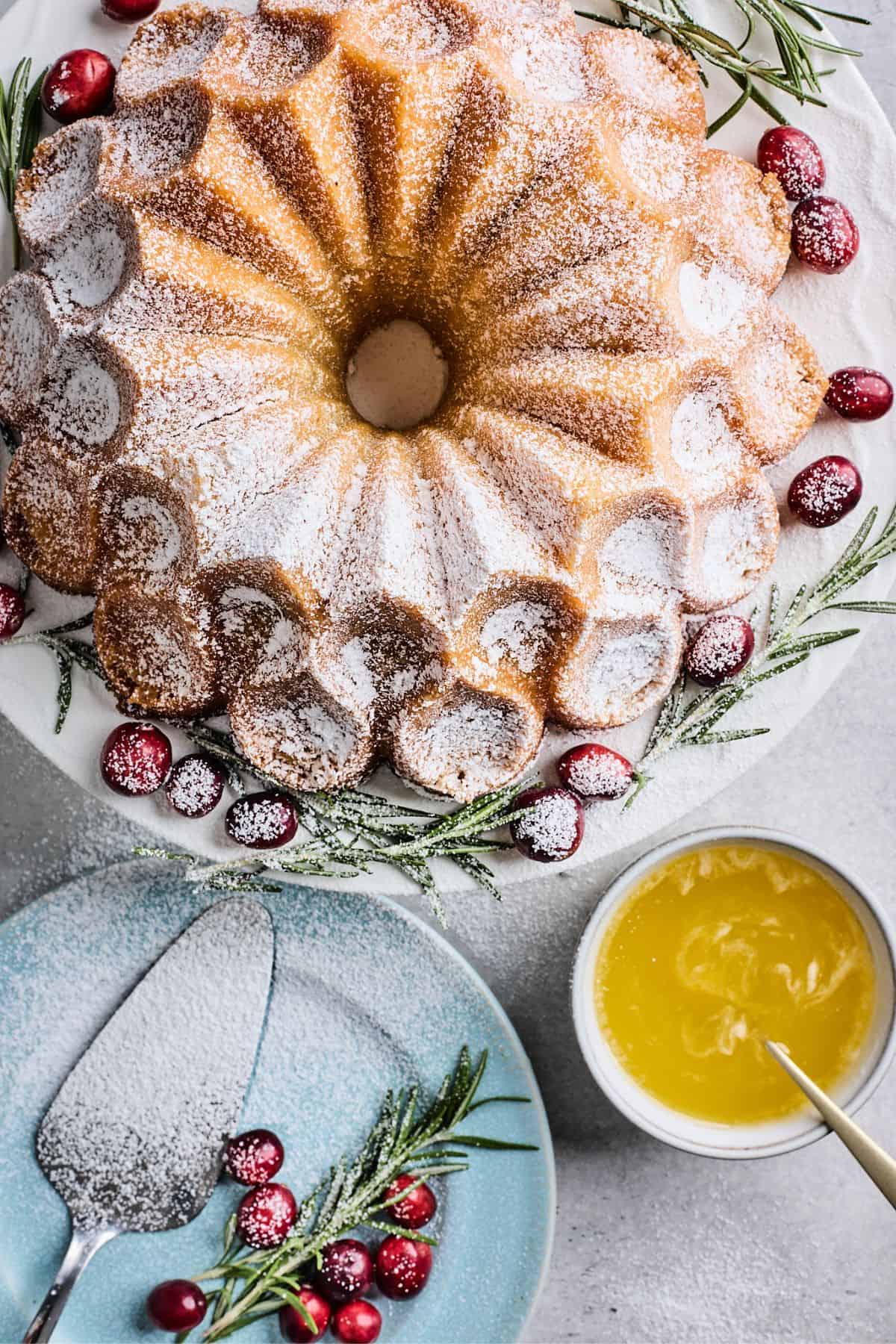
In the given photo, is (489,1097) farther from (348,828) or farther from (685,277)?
(685,277)

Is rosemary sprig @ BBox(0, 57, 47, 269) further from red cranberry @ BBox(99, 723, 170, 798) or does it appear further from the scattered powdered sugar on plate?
the scattered powdered sugar on plate

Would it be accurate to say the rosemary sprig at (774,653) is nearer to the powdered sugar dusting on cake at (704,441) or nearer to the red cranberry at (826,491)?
the red cranberry at (826,491)

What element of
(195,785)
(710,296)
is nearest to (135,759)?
(195,785)

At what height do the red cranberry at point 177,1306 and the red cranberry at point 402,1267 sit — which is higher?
the red cranberry at point 402,1267

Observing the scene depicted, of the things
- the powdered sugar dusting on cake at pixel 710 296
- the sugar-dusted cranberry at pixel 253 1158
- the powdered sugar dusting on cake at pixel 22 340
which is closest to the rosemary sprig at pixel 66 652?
the powdered sugar dusting on cake at pixel 22 340

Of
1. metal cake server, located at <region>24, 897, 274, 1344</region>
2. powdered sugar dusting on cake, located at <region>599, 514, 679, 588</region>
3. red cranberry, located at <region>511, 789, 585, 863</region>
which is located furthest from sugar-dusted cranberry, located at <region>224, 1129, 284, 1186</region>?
powdered sugar dusting on cake, located at <region>599, 514, 679, 588</region>

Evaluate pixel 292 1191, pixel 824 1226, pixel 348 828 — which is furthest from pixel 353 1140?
pixel 824 1226
